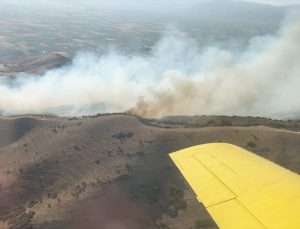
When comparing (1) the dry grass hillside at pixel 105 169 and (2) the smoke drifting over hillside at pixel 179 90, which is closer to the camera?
(1) the dry grass hillside at pixel 105 169

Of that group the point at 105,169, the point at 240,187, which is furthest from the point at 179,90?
the point at 240,187

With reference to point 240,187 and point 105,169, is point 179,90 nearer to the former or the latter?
point 105,169

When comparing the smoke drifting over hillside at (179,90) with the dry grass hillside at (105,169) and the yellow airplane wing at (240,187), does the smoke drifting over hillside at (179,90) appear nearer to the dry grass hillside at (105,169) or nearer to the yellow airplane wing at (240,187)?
the dry grass hillside at (105,169)

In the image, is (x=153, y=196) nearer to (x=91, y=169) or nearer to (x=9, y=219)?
(x=91, y=169)

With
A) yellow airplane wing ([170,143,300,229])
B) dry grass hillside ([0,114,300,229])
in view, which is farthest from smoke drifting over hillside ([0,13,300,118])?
yellow airplane wing ([170,143,300,229])

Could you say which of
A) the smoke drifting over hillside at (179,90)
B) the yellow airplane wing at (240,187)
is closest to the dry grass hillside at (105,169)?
the smoke drifting over hillside at (179,90)

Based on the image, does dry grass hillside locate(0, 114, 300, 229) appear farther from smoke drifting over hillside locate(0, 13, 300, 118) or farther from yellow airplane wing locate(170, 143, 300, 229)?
yellow airplane wing locate(170, 143, 300, 229)
